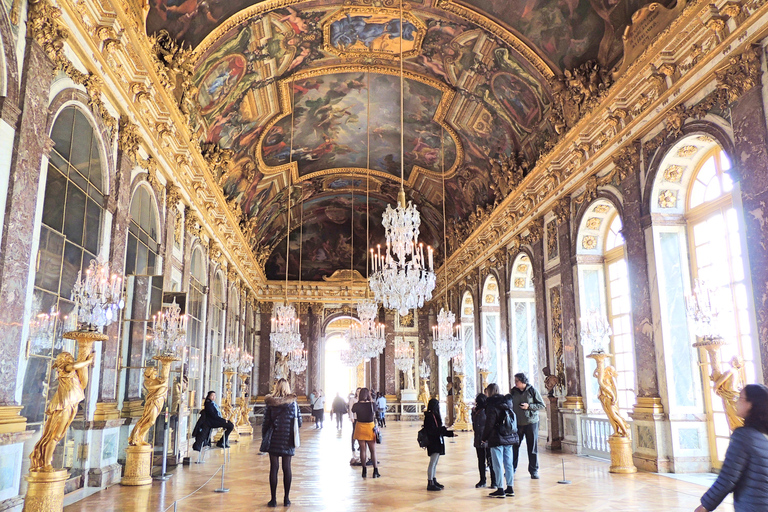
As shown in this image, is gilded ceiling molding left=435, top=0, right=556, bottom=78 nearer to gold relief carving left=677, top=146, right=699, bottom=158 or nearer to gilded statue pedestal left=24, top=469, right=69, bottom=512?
gold relief carving left=677, top=146, right=699, bottom=158

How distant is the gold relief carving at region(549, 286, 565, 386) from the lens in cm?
1279

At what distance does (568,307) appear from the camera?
1239cm

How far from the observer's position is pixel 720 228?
880cm

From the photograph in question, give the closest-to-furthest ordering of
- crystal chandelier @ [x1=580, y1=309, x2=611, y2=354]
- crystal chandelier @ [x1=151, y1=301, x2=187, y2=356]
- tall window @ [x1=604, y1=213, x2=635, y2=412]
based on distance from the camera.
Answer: crystal chandelier @ [x1=151, y1=301, x2=187, y2=356] < crystal chandelier @ [x1=580, y1=309, x2=611, y2=354] < tall window @ [x1=604, y1=213, x2=635, y2=412]

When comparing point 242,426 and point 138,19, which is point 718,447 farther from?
point 242,426

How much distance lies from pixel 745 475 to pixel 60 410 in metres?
5.42

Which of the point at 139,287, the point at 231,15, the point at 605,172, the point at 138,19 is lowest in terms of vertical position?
the point at 139,287

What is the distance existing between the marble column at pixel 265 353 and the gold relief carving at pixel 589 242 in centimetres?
1713

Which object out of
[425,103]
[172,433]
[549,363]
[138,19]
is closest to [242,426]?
[172,433]

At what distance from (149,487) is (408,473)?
372cm

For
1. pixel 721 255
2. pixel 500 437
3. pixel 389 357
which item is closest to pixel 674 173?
pixel 721 255

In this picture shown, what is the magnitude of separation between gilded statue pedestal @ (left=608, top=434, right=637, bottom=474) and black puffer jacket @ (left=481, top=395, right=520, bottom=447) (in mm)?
2712

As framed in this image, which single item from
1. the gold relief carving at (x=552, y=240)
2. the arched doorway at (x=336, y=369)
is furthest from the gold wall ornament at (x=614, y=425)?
the arched doorway at (x=336, y=369)

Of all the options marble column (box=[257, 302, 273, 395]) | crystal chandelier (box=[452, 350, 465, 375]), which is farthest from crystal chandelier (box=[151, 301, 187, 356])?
marble column (box=[257, 302, 273, 395])
